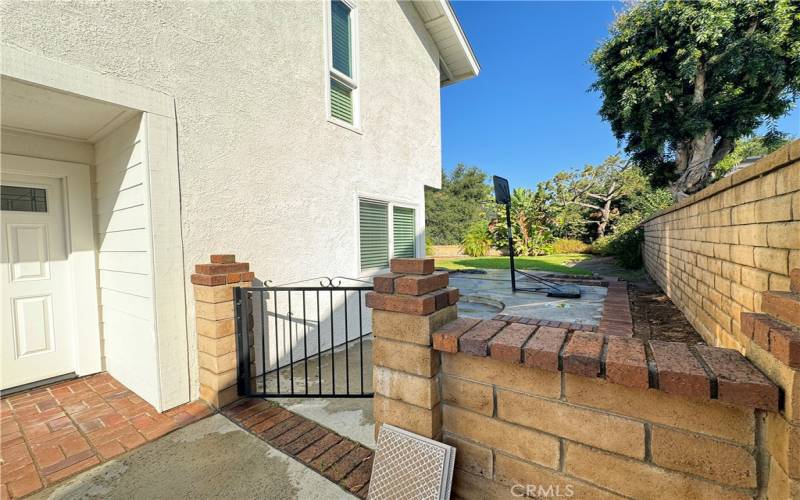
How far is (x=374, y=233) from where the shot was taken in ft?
17.9

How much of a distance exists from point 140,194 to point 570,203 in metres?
21.0

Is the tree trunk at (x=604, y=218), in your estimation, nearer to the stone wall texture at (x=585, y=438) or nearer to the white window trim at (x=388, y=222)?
the white window trim at (x=388, y=222)

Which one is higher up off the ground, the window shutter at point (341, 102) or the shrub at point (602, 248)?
the window shutter at point (341, 102)

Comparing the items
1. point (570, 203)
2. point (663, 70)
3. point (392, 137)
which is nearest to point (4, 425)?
point (392, 137)

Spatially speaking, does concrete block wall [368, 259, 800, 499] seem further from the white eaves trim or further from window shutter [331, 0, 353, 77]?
the white eaves trim

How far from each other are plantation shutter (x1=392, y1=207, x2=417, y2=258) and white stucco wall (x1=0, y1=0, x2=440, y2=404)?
46 cm

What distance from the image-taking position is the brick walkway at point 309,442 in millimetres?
2092

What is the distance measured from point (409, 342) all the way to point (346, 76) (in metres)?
4.49

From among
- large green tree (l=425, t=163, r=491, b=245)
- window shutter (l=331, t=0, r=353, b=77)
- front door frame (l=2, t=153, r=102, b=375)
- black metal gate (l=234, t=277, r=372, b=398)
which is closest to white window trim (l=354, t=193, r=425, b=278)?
black metal gate (l=234, t=277, r=372, b=398)

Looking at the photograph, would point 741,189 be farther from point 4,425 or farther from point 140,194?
point 4,425

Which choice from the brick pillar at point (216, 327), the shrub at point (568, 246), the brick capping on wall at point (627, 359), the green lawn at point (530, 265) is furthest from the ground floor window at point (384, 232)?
the shrub at point (568, 246)

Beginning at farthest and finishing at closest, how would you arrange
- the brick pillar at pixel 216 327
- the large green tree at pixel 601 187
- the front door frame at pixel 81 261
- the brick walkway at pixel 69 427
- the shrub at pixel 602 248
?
1. the large green tree at pixel 601 187
2. the shrub at pixel 602 248
3. the front door frame at pixel 81 261
4. the brick pillar at pixel 216 327
5. the brick walkway at pixel 69 427

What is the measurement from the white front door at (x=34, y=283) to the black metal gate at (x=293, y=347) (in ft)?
6.65

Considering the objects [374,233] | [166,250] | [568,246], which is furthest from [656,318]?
[568,246]
